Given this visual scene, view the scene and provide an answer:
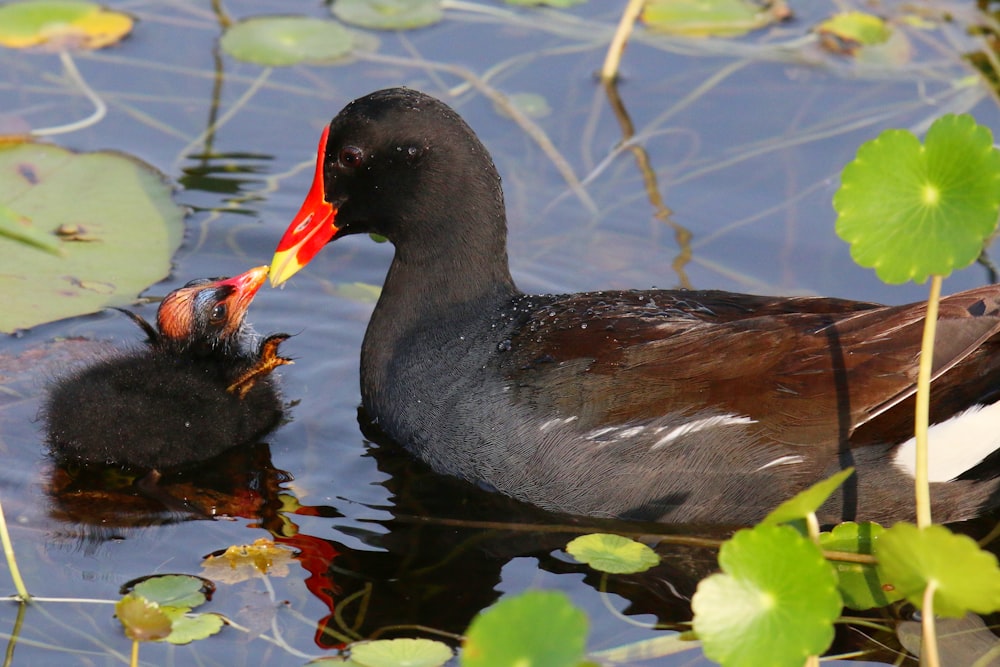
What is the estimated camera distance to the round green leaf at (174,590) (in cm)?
367

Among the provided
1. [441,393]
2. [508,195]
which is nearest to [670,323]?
[441,393]

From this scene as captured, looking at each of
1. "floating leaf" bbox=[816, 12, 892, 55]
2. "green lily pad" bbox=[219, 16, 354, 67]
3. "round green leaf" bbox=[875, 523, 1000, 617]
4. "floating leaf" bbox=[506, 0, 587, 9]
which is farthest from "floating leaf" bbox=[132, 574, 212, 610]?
"floating leaf" bbox=[816, 12, 892, 55]

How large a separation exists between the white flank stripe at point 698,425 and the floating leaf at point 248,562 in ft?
3.56

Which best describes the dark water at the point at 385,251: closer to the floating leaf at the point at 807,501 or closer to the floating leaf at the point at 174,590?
the floating leaf at the point at 174,590

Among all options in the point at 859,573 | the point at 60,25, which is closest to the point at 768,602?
the point at 859,573

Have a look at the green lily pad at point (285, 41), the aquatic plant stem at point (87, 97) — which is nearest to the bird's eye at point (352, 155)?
the aquatic plant stem at point (87, 97)

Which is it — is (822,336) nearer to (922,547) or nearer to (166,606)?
(922,547)

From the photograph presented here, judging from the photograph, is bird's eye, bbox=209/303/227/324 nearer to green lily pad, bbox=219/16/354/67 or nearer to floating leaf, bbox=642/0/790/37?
green lily pad, bbox=219/16/354/67

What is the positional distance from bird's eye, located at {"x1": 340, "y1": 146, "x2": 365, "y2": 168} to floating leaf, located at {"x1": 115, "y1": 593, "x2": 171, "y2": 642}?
1657mm

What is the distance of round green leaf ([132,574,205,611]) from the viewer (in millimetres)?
3666

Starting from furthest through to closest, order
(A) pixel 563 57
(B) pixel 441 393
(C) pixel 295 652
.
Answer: (A) pixel 563 57 → (B) pixel 441 393 → (C) pixel 295 652

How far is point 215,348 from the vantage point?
4504mm

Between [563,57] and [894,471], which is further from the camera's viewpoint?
[563,57]

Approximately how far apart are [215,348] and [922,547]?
2.39m
